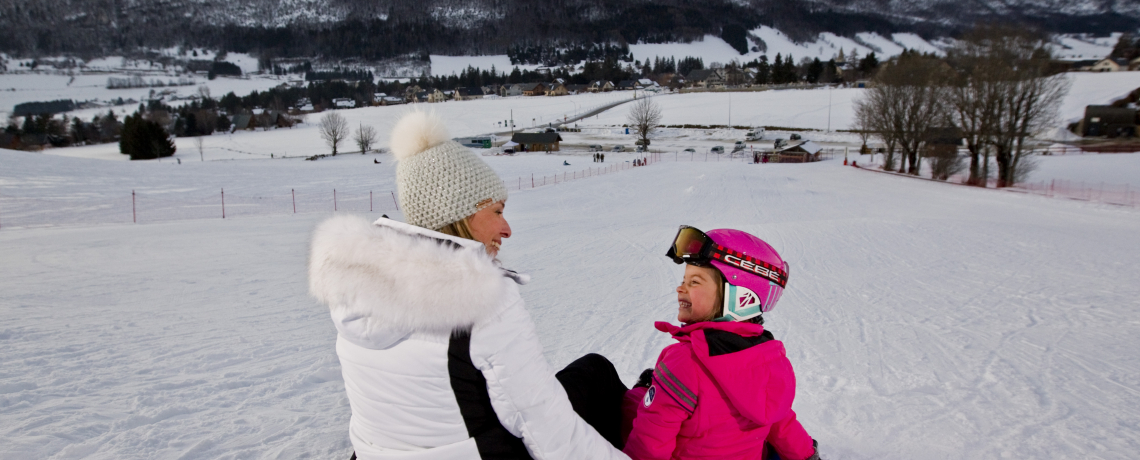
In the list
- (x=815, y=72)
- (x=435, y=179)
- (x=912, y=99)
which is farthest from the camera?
(x=815, y=72)

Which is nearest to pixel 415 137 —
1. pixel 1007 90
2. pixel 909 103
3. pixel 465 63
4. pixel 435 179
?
pixel 435 179

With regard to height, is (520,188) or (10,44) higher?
(10,44)

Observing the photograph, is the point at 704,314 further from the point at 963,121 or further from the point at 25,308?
the point at 963,121

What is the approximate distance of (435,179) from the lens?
193 centimetres

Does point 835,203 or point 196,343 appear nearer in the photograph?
point 196,343

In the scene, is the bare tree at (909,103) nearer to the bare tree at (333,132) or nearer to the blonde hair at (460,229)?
the blonde hair at (460,229)

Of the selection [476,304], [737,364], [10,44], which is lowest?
[737,364]

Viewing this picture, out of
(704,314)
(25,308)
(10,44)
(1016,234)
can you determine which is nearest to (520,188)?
(1016,234)

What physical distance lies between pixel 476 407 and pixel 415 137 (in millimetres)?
945

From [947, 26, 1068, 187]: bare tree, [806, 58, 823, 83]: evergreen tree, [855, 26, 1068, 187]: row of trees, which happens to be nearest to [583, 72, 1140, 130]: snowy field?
[806, 58, 823, 83]: evergreen tree

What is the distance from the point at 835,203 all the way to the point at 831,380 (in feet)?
56.3

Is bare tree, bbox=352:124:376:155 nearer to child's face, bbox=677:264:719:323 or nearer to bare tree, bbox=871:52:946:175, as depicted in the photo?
bare tree, bbox=871:52:946:175

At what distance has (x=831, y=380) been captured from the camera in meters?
4.66

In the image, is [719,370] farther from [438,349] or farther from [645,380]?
[438,349]
